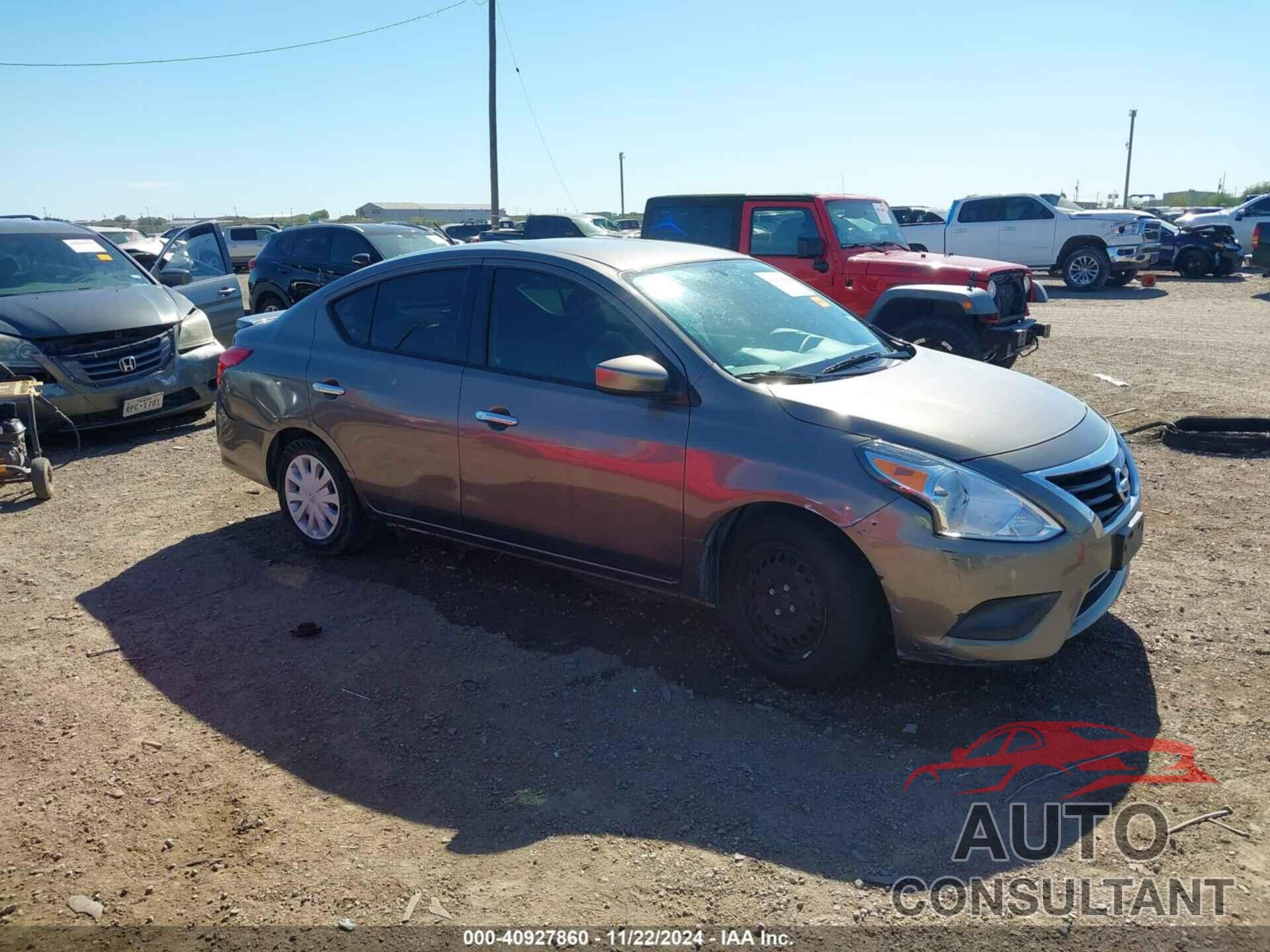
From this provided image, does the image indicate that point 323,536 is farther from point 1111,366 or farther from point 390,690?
point 1111,366

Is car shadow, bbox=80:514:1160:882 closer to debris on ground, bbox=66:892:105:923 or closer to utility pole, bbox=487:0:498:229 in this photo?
debris on ground, bbox=66:892:105:923

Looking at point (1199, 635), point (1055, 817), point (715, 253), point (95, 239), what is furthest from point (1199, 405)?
point (95, 239)

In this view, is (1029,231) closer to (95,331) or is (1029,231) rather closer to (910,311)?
(910,311)

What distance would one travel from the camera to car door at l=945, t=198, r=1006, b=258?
72.3 feet

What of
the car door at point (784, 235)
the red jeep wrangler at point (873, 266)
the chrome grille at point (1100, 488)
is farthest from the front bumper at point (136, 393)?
the chrome grille at point (1100, 488)

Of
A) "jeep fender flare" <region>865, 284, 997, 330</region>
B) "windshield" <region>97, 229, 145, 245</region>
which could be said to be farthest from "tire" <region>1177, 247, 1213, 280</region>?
"windshield" <region>97, 229, 145, 245</region>

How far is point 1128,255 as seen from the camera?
69.9ft

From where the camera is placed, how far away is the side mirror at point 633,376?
409 centimetres

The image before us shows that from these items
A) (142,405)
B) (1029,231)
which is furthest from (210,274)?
(1029,231)

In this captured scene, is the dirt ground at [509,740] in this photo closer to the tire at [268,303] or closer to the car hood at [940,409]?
the car hood at [940,409]

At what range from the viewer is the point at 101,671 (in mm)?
4500

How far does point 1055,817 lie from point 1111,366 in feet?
30.7

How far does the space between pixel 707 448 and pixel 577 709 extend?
1.19 metres

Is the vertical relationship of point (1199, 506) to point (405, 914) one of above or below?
above
